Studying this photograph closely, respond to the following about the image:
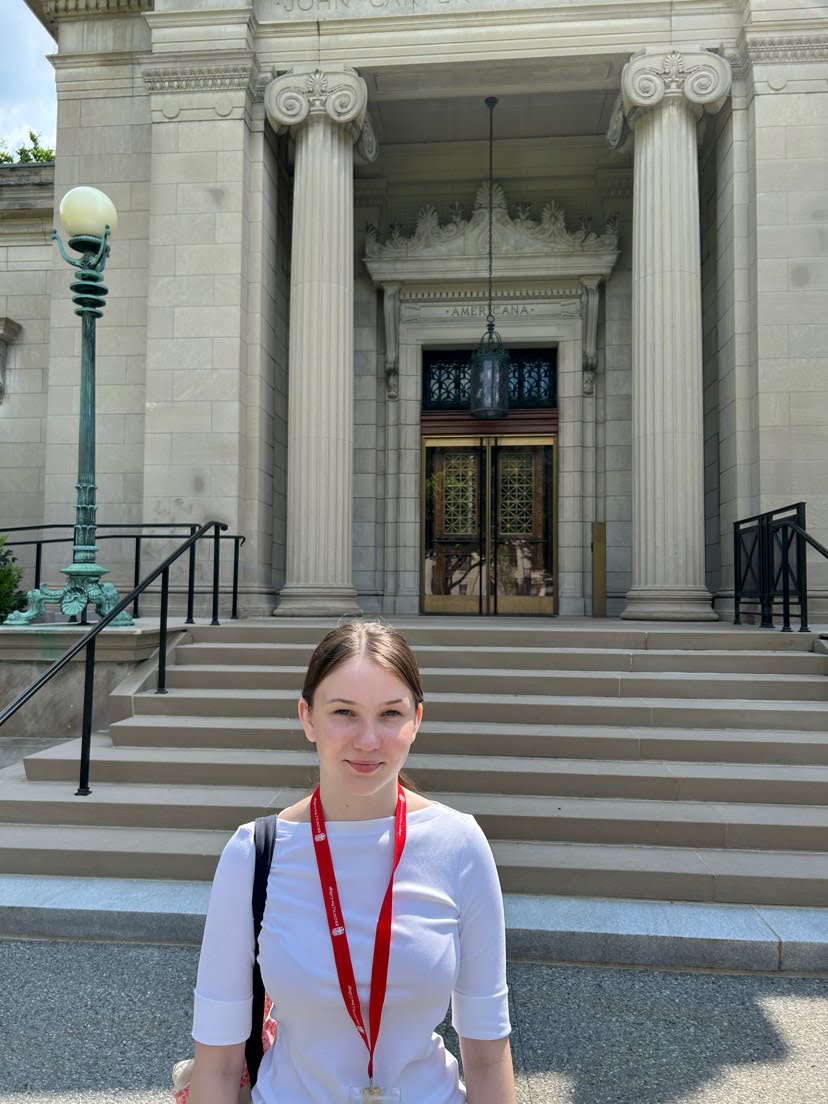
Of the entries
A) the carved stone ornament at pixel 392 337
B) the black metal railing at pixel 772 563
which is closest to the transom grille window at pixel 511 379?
the carved stone ornament at pixel 392 337

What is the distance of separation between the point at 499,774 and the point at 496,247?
9610mm

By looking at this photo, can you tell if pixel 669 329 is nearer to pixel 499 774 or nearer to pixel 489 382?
pixel 489 382

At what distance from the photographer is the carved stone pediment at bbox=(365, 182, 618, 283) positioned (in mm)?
12922

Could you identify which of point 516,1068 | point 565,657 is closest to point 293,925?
point 516,1068

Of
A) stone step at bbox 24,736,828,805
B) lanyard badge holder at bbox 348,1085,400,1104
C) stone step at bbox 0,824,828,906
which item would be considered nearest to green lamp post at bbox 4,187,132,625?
stone step at bbox 24,736,828,805

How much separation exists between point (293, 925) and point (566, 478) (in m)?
12.0

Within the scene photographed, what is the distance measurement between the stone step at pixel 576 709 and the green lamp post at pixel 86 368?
5.61 ft

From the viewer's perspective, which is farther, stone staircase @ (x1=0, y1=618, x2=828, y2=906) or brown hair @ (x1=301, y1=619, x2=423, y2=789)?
stone staircase @ (x1=0, y1=618, x2=828, y2=906)

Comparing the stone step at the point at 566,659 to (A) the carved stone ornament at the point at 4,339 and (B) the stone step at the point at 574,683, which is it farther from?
(A) the carved stone ornament at the point at 4,339

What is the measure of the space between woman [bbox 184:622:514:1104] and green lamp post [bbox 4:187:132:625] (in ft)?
22.6

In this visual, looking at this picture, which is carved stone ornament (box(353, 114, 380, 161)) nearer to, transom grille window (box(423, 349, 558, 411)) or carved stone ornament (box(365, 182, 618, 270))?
carved stone ornament (box(365, 182, 618, 270))

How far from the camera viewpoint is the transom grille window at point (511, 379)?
1359 cm

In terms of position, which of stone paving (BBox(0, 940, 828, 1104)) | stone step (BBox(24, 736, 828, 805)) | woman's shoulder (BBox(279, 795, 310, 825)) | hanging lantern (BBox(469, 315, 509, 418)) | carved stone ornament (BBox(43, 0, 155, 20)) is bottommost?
stone paving (BBox(0, 940, 828, 1104))

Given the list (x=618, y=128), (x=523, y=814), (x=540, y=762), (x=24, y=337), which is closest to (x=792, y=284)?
(x=618, y=128)
